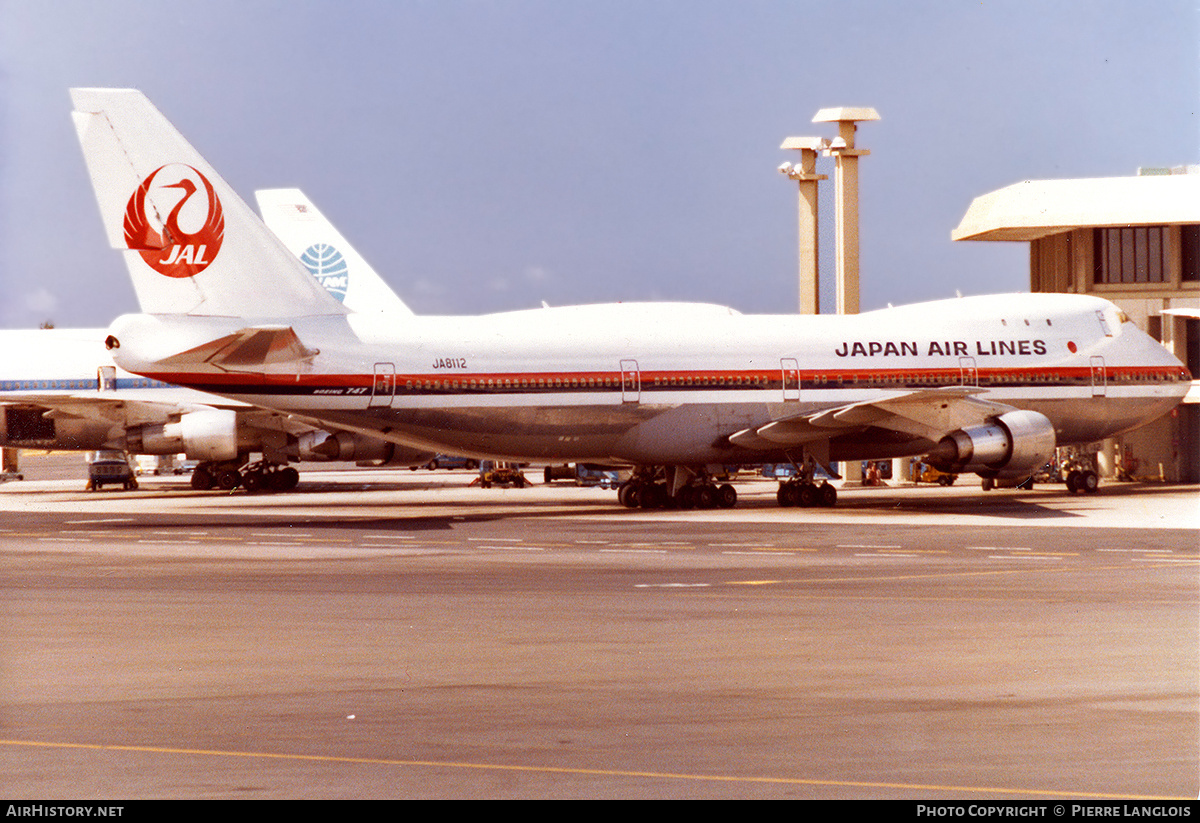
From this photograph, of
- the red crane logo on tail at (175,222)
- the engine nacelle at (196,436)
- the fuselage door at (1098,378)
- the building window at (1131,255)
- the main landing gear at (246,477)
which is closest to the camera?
the red crane logo on tail at (175,222)

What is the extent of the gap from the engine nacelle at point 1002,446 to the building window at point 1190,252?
18964 millimetres

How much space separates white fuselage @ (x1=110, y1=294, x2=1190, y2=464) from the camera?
1534 inches

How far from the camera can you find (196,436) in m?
55.6

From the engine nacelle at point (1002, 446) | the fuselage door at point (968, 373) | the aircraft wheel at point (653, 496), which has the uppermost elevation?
the fuselage door at point (968, 373)

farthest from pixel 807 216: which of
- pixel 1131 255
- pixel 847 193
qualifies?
pixel 1131 255

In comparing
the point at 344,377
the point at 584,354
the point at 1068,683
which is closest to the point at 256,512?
the point at 344,377

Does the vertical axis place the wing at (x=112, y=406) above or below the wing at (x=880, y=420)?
above

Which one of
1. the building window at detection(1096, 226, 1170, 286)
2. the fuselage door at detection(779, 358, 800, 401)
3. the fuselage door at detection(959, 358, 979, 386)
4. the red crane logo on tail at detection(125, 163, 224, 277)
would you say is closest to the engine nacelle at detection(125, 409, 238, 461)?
the red crane logo on tail at detection(125, 163, 224, 277)

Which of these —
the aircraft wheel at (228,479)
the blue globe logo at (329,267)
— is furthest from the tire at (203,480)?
the blue globe logo at (329,267)

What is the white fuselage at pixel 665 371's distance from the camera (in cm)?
3897

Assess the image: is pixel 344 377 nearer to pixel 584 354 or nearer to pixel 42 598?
pixel 584 354

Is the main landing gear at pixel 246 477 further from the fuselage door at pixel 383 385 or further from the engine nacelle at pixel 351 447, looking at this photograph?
the fuselage door at pixel 383 385

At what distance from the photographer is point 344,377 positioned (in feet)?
128

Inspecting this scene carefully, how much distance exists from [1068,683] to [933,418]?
29.1 m
